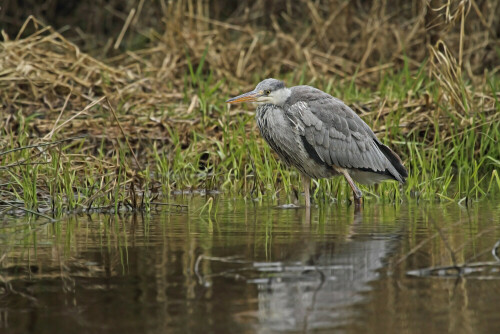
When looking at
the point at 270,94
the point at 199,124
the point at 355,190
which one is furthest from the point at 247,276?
the point at 199,124

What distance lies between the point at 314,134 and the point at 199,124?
105 inches

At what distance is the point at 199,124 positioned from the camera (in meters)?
9.77

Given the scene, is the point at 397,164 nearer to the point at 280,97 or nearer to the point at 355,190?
the point at 355,190

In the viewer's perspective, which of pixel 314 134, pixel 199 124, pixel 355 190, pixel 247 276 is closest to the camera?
pixel 247 276

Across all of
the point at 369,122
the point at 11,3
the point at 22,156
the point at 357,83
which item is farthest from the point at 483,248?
the point at 11,3

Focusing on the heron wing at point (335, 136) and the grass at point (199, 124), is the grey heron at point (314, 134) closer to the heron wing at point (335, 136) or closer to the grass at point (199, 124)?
the heron wing at point (335, 136)

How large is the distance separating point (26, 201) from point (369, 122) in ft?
14.5

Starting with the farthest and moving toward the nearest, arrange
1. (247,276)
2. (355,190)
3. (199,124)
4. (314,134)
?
(199,124)
(314,134)
(355,190)
(247,276)

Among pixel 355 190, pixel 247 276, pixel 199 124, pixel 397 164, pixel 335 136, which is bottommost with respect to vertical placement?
pixel 247 276

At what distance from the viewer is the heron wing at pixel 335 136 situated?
287 inches

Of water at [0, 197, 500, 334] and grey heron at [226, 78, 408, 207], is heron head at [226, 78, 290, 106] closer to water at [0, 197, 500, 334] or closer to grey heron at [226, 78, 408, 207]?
grey heron at [226, 78, 408, 207]

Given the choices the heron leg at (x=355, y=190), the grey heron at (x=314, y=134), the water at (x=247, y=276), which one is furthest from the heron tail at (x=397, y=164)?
the water at (x=247, y=276)

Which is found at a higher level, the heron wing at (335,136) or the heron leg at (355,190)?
the heron wing at (335,136)

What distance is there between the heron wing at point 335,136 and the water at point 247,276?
143 cm
